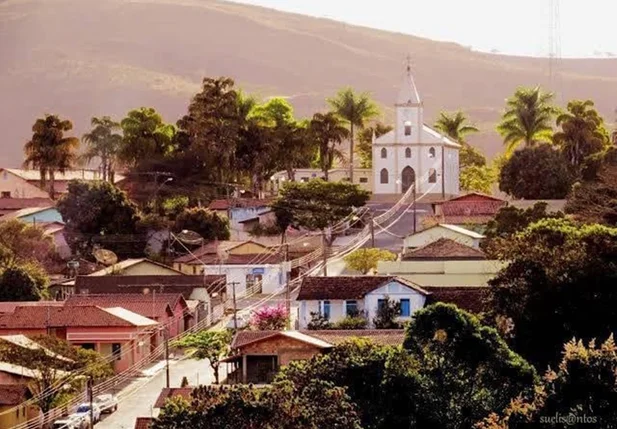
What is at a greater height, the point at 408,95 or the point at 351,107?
the point at 408,95

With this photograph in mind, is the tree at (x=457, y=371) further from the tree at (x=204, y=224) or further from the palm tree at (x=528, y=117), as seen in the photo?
the palm tree at (x=528, y=117)

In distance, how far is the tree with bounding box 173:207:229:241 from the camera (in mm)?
65438

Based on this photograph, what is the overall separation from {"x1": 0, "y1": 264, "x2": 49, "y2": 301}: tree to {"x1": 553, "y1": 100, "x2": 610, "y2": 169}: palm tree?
26084 mm

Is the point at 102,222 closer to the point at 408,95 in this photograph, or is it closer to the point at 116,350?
the point at 116,350

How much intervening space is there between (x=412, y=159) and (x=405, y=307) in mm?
30467

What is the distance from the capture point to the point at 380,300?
4934 centimetres

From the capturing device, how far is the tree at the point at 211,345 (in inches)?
1764

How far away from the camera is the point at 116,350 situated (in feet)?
160

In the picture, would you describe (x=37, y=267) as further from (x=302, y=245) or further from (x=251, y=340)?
(x=251, y=340)

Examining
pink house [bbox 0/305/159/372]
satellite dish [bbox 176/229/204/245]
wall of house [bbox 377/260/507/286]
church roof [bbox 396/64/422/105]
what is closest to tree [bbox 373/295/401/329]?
wall of house [bbox 377/260/507/286]

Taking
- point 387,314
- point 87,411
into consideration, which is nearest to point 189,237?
point 387,314

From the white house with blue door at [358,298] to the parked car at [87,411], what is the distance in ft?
32.9

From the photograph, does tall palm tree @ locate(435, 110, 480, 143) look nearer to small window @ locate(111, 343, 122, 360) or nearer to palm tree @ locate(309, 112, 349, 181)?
palm tree @ locate(309, 112, 349, 181)

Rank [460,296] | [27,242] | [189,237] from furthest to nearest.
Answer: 1. [189,237]
2. [27,242]
3. [460,296]
